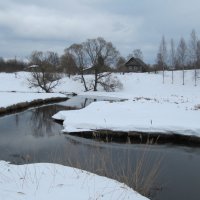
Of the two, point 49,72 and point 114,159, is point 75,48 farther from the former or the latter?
point 114,159

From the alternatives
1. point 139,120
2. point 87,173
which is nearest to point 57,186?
point 87,173

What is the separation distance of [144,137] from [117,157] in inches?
147

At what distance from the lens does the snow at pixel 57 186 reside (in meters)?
5.75

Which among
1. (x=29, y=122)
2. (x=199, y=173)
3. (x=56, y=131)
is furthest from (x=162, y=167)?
(x=29, y=122)

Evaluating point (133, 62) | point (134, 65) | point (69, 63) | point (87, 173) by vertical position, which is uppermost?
point (133, 62)

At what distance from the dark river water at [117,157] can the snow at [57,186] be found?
55cm

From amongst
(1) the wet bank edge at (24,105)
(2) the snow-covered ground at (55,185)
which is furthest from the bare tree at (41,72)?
(2) the snow-covered ground at (55,185)

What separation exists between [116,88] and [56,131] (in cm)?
3347

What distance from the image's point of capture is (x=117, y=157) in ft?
38.5

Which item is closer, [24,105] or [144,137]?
[144,137]

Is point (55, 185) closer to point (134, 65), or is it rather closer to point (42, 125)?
point (42, 125)

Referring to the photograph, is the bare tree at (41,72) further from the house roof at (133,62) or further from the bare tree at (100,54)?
the house roof at (133,62)

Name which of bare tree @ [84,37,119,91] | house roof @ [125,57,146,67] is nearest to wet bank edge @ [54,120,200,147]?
bare tree @ [84,37,119,91]

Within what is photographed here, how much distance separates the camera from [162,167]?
418 inches
